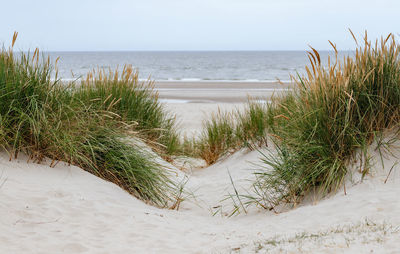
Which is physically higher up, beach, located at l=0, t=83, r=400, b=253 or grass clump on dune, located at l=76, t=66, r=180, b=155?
grass clump on dune, located at l=76, t=66, r=180, b=155

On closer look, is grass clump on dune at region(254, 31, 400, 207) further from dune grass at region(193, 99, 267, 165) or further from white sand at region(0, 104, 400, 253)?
dune grass at region(193, 99, 267, 165)

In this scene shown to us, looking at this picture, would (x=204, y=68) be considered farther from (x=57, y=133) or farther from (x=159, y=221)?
(x=159, y=221)

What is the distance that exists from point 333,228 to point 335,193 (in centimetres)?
83

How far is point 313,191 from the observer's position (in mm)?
4441

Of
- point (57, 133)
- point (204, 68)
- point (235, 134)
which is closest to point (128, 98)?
point (235, 134)

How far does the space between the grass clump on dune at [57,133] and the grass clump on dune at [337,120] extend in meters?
1.38

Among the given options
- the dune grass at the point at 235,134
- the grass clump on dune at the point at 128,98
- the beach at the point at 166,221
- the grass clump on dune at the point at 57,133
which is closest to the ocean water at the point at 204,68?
the dune grass at the point at 235,134

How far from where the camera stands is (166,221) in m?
4.00

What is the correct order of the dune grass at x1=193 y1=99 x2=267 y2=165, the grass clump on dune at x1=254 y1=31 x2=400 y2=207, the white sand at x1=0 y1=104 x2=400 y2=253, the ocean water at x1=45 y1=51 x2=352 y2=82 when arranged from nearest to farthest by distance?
the white sand at x1=0 y1=104 x2=400 y2=253, the grass clump on dune at x1=254 y1=31 x2=400 y2=207, the dune grass at x1=193 y1=99 x2=267 y2=165, the ocean water at x1=45 y1=51 x2=352 y2=82

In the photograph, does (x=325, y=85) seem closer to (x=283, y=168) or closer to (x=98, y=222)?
(x=283, y=168)

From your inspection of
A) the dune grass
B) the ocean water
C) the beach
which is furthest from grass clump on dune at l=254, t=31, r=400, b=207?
the ocean water

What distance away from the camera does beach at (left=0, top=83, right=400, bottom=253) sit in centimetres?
309

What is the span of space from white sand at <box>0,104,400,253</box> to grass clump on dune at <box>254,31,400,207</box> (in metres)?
0.25

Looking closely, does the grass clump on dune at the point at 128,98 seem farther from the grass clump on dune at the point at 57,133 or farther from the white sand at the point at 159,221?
the white sand at the point at 159,221
